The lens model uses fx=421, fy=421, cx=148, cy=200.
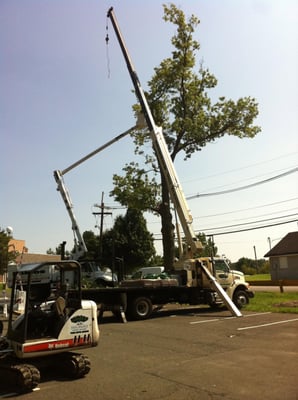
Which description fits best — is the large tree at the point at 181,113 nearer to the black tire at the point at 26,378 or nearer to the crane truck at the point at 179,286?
the crane truck at the point at 179,286

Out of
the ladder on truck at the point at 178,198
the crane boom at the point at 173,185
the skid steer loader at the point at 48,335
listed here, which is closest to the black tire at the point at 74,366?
the skid steer loader at the point at 48,335

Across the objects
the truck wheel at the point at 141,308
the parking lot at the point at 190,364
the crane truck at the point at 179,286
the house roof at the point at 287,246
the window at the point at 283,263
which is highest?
the house roof at the point at 287,246

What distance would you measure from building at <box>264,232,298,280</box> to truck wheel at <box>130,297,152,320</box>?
116ft

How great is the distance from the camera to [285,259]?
49406mm

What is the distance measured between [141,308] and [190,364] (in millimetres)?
8316

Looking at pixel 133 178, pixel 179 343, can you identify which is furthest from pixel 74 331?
pixel 133 178

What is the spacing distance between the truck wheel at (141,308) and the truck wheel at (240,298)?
4.64 m

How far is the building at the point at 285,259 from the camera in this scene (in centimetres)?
4831

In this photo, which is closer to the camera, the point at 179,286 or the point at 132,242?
the point at 179,286

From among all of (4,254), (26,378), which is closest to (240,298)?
(26,378)

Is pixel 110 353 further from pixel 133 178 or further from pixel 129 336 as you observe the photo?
pixel 133 178

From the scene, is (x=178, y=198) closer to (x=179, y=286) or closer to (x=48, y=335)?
(x=179, y=286)

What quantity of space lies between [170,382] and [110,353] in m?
3.10

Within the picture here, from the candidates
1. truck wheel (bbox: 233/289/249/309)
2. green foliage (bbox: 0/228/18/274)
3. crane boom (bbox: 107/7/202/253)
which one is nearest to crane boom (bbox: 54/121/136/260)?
crane boom (bbox: 107/7/202/253)
